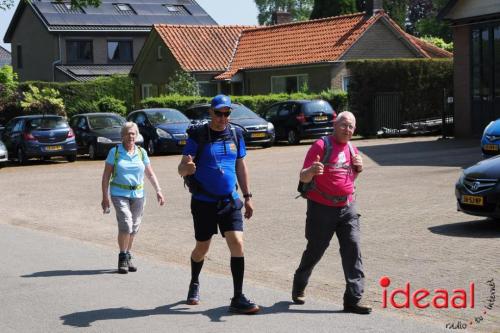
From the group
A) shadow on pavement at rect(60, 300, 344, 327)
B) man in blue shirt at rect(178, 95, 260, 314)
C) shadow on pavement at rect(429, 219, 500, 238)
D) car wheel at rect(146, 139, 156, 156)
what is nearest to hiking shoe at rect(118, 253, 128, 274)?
shadow on pavement at rect(60, 300, 344, 327)

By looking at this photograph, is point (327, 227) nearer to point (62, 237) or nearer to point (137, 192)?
point (137, 192)

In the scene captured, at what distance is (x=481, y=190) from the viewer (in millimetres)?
11477

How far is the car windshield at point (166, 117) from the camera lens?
29462 mm

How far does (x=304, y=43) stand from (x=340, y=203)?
35088 millimetres

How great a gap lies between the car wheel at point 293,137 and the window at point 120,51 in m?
31.3

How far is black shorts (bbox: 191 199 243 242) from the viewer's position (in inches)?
306

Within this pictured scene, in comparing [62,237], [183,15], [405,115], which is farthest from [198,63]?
[62,237]

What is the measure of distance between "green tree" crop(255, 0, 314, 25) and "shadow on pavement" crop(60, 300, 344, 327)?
284 feet

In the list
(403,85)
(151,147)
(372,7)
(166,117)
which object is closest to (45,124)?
(151,147)

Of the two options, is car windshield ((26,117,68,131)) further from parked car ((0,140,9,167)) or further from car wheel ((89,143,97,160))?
car wheel ((89,143,97,160))

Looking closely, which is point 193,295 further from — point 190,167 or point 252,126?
point 252,126

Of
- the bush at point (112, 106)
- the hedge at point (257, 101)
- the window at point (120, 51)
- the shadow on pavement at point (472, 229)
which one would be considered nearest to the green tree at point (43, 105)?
the bush at point (112, 106)

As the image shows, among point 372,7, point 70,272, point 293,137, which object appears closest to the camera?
point 70,272

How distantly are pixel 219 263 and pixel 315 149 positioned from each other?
10.4 feet
